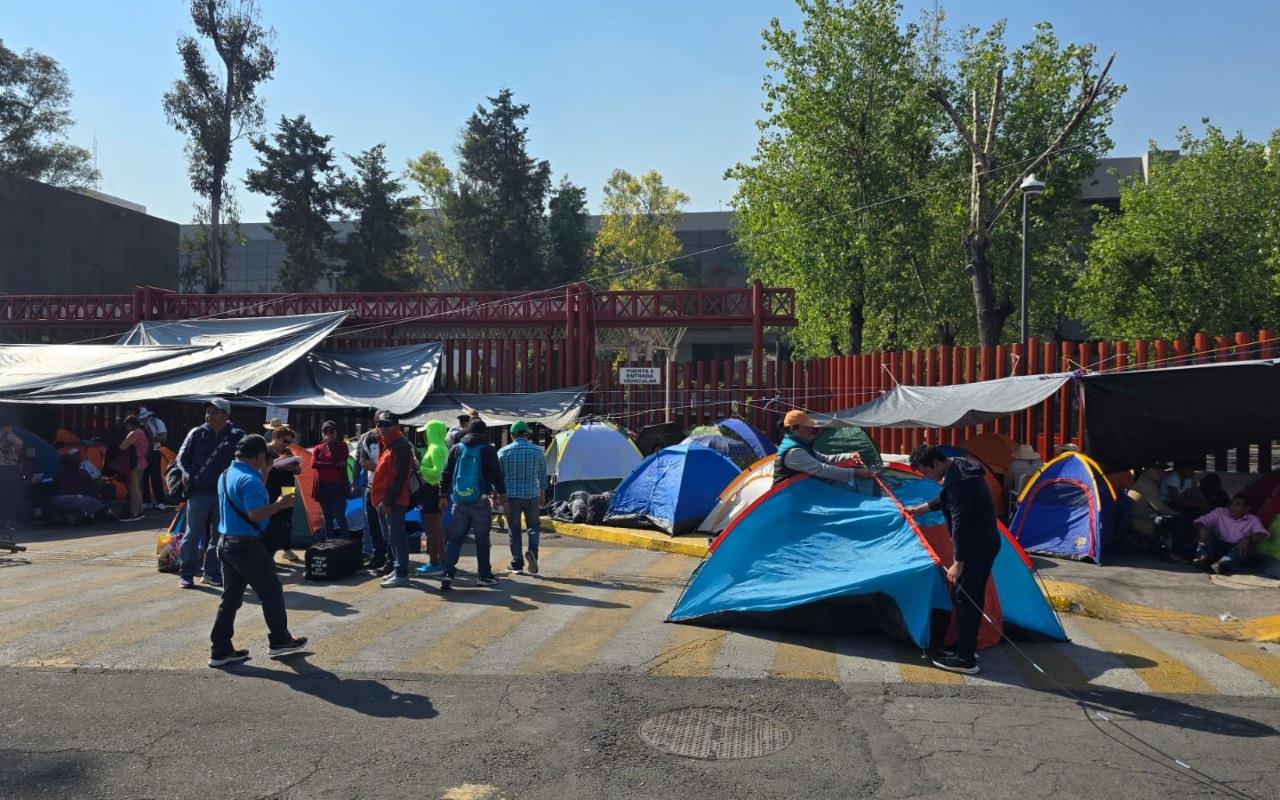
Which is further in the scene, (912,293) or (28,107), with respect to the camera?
(28,107)

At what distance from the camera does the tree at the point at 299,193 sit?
3712cm

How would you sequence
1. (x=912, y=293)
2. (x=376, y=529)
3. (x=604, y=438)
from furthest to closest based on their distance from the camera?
(x=912, y=293), (x=604, y=438), (x=376, y=529)

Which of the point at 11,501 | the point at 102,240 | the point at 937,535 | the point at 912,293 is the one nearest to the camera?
the point at 937,535

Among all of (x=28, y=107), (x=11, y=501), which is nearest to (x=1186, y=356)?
(x=11, y=501)

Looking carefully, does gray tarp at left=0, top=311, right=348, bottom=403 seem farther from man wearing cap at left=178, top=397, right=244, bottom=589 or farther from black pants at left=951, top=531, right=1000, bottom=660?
black pants at left=951, top=531, right=1000, bottom=660

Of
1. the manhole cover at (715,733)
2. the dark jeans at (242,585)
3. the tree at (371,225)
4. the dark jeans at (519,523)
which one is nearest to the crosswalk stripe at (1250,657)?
the manhole cover at (715,733)

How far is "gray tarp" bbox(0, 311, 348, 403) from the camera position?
15.6 m

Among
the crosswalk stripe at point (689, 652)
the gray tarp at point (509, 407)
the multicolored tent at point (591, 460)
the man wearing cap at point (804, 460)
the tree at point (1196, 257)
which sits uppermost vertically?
the tree at point (1196, 257)

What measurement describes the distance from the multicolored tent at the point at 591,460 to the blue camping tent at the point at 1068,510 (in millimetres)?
6356

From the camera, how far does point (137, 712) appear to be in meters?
5.64

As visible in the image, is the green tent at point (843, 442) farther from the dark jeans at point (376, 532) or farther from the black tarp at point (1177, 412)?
the dark jeans at point (376, 532)

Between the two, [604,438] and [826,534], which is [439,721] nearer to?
[826,534]

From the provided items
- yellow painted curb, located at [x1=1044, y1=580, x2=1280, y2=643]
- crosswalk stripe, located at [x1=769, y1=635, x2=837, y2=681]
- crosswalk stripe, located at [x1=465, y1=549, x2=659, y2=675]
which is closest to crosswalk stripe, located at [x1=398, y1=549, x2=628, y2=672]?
crosswalk stripe, located at [x1=465, y1=549, x2=659, y2=675]

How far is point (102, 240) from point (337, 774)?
39364 mm
